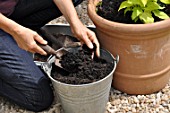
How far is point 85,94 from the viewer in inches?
79.8

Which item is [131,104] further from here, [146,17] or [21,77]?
[21,77]

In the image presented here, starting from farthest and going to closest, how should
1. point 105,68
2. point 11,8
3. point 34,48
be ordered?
point 11,8, point 105,68, point 34,48

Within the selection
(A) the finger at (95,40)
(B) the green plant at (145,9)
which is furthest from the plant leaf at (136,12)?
(A) the finger at (95,40)

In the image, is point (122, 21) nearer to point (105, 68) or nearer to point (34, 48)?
point (105, 68)

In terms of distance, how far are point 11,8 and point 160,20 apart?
936 mm

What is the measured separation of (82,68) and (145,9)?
50 centimetres

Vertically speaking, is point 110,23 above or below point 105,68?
above

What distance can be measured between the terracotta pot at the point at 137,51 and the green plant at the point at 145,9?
2.7 inches

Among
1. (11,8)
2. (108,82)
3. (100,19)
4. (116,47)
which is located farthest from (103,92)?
(11,8)

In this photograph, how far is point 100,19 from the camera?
213cm

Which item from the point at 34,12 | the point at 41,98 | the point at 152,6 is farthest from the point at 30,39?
the point at 152,6

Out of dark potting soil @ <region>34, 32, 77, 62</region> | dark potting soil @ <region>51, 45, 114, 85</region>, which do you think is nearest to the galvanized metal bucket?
dark potting soil @ <region>51, 45, 114, 85</region>

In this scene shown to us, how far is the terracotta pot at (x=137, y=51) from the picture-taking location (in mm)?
2047

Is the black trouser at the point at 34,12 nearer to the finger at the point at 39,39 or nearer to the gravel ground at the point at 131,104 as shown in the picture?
the finger at the point at 39,39
